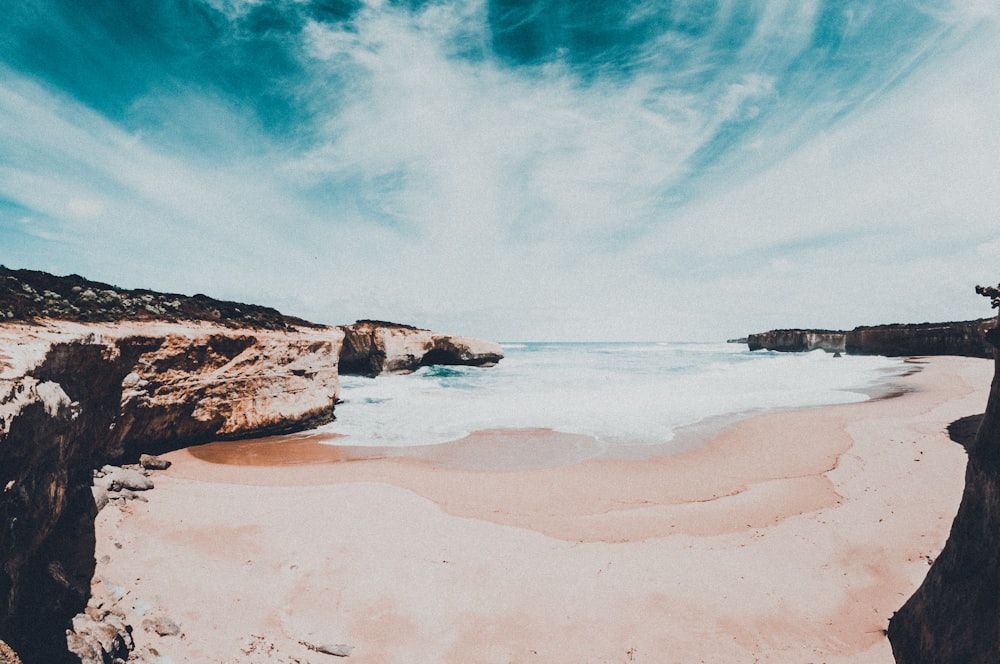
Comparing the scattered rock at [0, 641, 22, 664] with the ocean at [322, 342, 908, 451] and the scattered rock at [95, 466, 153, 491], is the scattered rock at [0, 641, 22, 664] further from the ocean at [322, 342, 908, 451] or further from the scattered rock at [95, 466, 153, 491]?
the ocean at [322, 342, 908, 451]

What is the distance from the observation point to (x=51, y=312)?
7.74m

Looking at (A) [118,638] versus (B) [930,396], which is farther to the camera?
(B) [930,396]

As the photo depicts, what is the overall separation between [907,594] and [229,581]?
7594 mm

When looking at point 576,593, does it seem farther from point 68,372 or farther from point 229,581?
point 68,372

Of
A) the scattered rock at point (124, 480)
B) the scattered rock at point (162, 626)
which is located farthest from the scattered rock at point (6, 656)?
the scattered rock at point (124, 480)

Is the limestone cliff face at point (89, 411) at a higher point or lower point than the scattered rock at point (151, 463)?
higher

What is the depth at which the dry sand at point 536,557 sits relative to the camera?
13.9 feet

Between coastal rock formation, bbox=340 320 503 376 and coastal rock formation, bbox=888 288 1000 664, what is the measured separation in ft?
94.9

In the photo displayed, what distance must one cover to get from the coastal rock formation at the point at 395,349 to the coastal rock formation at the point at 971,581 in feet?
94.9

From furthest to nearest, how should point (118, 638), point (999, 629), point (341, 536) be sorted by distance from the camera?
point (341, 536) → point (118, 638) → point (999, 629)

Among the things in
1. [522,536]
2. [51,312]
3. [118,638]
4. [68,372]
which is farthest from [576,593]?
[51,312]

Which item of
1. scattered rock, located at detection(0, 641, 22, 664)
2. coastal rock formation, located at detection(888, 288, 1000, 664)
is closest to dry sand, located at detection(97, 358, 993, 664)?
scattered rock, located at detection(0, 641, 22, 664)

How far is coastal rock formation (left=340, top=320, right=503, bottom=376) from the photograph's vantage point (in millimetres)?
29344

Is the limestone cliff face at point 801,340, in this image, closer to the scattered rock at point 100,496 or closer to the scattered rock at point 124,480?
the scattered rock at point 124,480
